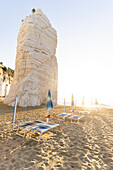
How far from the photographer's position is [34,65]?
15883 millimetres

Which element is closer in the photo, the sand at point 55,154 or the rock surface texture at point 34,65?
the sand at point 55,154

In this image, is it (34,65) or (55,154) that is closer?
(55,154)

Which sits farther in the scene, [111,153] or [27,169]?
[111,153]

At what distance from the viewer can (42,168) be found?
231 centimetres

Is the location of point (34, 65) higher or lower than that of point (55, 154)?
higher

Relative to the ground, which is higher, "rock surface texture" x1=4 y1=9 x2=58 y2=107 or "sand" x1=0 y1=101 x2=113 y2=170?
"rock surface texture" x1=4 y1=9 x2=58 y2=107

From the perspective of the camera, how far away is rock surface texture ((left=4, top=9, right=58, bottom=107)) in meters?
14.7

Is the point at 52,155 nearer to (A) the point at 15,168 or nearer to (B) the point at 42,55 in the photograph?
(A) the point at 15,168

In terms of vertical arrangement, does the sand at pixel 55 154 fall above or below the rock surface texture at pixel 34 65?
below

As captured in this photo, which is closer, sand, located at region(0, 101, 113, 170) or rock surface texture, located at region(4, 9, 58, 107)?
sand, located at region(0, 101, 113, 170)

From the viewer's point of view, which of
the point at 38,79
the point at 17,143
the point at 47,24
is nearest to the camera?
the point at 17,143

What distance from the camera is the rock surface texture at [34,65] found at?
1471 cm

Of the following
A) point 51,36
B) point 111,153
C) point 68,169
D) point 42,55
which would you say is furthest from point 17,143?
point 51,36

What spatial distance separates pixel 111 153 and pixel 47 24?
74.1 ft
